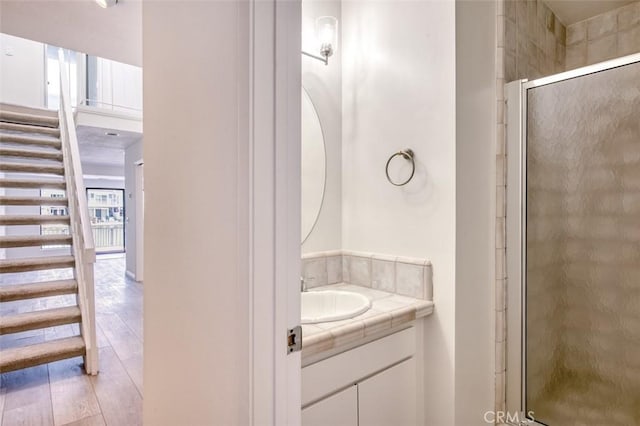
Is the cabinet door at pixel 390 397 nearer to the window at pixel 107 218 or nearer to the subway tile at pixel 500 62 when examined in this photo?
the subway tile at pixel 500 62

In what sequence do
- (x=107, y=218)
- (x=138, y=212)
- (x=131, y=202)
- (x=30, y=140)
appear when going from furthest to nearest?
(x=107, y=218)
(x=131, y=202)
(x=138, y=212)
(x=30, y=140)

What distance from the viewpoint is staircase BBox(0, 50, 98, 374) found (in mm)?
2484

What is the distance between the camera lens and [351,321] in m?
1.29

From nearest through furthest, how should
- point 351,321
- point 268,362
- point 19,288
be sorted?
point 268,362 → point 351,321 → point 19,288

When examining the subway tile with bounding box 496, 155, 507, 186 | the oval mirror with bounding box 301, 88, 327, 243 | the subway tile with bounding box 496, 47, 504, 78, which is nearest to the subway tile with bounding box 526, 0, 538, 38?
the subway tile with bounding box 496, 47, 504, 78

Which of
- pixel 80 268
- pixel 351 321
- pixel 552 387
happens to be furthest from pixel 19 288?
pixel 552 387

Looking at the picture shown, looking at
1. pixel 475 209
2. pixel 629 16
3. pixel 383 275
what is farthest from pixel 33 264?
pixel 629 16

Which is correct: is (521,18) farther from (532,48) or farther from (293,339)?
(293,339)

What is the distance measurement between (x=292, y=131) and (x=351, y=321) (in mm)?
793

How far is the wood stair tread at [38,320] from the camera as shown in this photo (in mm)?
2477

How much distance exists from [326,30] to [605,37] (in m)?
1.80

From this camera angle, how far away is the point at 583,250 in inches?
61.8

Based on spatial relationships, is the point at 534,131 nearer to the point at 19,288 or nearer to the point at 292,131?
the point at 292,131

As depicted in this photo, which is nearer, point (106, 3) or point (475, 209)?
point (475, 209)
